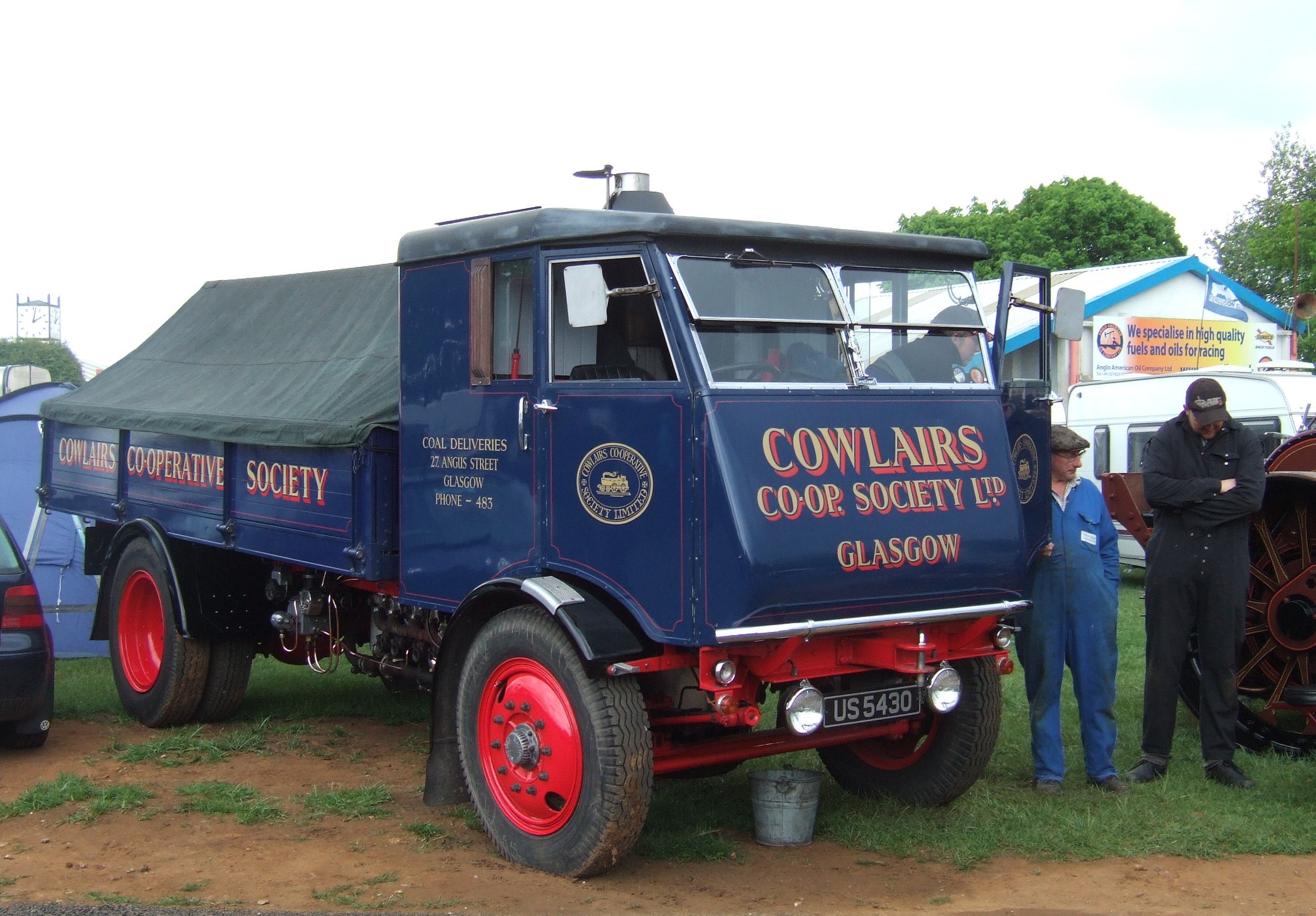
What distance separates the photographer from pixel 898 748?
653 centimetres

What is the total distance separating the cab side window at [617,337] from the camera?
5.30 meters

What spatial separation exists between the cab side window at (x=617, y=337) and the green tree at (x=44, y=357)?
55354 mm

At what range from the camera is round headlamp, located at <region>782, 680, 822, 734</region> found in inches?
207

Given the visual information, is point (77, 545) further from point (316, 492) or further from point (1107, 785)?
point (1107, 785)

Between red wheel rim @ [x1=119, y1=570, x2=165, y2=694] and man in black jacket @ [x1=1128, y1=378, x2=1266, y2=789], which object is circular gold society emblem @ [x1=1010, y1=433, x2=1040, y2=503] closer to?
man in black jacket @ [x1=1128, y1=378, x2=1266, y2=789]

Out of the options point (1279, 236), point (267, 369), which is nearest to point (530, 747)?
point (267, 369)

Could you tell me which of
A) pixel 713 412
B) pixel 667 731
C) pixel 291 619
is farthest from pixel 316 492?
pixel 713 412

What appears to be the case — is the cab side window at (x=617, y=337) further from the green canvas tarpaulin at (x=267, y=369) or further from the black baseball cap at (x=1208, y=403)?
the black baseball cap at (x=1208, y=403)

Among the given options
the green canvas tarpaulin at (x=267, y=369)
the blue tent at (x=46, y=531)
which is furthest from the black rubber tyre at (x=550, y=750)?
the blue tent at (x=46, y=531)

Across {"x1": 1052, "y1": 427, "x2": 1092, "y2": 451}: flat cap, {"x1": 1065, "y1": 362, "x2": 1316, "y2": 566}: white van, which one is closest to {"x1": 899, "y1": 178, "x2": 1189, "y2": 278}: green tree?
{"x1": 1065, "y1": 362, "x2": 1316, "y2": 566}: white van

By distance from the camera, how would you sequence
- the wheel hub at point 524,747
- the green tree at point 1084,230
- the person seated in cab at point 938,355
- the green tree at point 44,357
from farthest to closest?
the green tree at point 44,357 → the green tree at point 1084,230 → the person seated in cab at point 938,355 → the wheel hub at point 524,747

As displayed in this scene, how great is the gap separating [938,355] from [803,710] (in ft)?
5.94

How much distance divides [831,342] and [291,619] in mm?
3882

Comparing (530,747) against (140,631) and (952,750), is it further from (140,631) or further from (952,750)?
(140,631)
